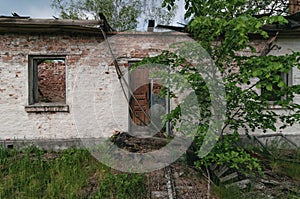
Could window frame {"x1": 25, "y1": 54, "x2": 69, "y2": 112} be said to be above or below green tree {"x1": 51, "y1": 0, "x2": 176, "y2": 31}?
below

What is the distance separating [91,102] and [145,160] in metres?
2.09

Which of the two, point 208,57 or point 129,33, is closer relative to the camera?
point 208,57

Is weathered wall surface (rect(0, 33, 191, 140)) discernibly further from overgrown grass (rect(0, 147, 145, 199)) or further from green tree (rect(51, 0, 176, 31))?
green tree (rect(51, 0, 176, 31))

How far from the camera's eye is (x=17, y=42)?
531 centimetres

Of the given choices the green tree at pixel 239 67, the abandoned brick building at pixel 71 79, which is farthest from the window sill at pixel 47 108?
the green tree at pixel 239 67

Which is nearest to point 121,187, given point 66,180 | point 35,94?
point 66,180

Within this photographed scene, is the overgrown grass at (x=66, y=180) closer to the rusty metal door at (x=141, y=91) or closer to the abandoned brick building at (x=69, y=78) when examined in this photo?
the abandoned brick building at (x=69, y=78)

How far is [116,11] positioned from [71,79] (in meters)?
10.4

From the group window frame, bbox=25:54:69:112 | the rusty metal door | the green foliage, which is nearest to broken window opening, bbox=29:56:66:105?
window frame, bbox=25:54:69:112

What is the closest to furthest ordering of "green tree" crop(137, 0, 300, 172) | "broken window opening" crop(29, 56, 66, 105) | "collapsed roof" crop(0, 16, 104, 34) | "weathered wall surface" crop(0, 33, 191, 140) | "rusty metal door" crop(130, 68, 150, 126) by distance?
"green tree" crop(137, 0, 300, 172) → "collapsed roof" crop(0, 16, 104, 34) → "weathered wall surface" crop(0, 33, 191, 140) → "rusty metal door" crop(130, 68, 150, 126) → "broken window opening" crop(29, 56, 66, 105)

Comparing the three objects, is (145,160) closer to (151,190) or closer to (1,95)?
(151,190)

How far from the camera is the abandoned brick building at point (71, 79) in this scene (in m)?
5.31

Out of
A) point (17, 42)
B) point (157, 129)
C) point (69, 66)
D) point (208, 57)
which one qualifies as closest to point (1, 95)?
point (17, 42)

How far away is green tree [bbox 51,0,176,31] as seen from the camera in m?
14.4
